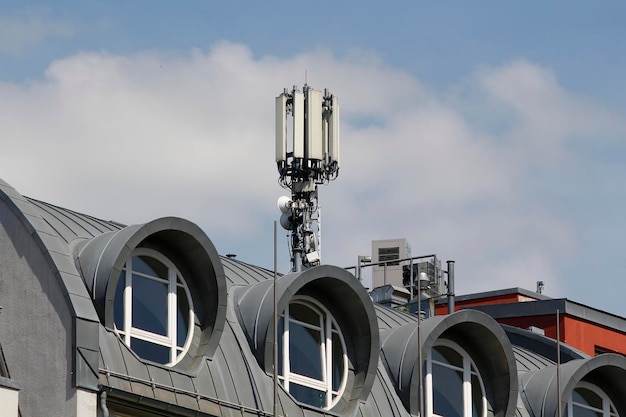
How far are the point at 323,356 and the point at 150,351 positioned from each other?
16.5 feet

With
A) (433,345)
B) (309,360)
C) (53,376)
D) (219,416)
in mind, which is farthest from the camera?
(433,345)

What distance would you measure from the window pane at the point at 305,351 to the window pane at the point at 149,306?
11.8ft

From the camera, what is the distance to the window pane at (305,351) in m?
37.9

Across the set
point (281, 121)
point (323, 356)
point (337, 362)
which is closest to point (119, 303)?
point (323, 356)

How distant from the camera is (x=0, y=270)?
111 feet

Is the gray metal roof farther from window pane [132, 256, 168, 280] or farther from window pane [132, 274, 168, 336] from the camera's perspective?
window pane [132, 274, 168, 336]

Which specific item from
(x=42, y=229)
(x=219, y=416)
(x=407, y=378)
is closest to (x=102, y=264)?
(x=42, y=229)

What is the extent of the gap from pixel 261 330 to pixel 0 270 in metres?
5.84

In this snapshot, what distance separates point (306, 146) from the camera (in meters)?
60.2

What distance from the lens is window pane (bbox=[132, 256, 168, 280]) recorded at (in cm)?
3519

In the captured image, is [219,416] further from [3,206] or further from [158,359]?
[3,206]

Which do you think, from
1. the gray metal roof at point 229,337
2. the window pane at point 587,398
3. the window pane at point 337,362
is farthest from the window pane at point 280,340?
the window pane at point 587,398

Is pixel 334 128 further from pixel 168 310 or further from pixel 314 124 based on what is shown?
pixel 168 310

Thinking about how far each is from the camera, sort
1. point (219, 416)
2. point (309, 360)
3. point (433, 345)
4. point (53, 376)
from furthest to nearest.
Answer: point (433, 345), point (309, 360), point (219, 416), point (53, 376)
